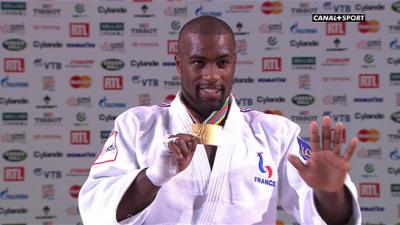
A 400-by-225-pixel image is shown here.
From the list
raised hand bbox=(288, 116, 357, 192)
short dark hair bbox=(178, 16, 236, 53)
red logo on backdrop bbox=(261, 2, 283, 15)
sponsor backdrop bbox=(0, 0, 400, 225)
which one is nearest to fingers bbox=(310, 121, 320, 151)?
raised hand bbox=(288, 116, 357, 192)

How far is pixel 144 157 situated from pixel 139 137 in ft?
0.30

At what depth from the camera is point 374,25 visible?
5.21m

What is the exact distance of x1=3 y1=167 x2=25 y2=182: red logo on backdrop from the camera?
17.0 ft

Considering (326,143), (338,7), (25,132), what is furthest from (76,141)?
(326,143)

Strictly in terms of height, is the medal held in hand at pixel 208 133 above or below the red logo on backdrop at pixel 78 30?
below

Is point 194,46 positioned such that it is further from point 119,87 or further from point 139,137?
point 119,87

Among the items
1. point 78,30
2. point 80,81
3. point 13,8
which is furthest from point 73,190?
point 13,8

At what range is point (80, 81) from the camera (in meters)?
5.21

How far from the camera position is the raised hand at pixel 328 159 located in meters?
1.53

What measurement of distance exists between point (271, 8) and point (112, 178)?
3.78 m

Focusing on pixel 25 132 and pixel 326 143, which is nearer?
pixel 326 143

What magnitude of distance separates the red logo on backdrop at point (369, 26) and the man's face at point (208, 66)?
3.54 meters

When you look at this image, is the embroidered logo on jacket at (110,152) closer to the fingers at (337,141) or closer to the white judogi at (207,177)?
the white judogi at (207,177)

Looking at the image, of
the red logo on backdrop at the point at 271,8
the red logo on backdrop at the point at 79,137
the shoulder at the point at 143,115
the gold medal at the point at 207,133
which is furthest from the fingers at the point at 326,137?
the red logo on backdrop at the point at 79,137
